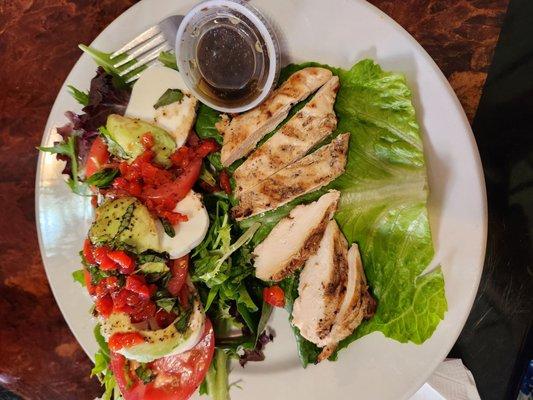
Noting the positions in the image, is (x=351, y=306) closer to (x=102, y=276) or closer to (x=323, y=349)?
(x=323, y=349)

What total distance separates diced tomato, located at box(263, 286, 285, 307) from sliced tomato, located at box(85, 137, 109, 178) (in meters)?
1.16

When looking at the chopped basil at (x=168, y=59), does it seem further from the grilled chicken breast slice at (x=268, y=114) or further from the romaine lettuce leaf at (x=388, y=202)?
the romaine lettuce leaf at (x=388, y=202)

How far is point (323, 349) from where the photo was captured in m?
3.02

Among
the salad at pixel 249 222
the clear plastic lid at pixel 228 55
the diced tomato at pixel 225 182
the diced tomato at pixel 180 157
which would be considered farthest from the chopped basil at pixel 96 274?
the clear plastic lid at pixel 228 55

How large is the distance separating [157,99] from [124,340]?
1284mm

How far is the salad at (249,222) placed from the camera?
2873 mm

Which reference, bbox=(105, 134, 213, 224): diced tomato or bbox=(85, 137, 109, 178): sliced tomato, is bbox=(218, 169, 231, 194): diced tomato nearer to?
bbox=(105, 134, 213, 224): diced tomato

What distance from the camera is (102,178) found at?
10.1 ft

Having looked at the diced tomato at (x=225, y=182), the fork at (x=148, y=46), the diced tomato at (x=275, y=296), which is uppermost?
the fork at (x=148, y=46)

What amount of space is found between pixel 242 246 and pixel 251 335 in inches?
20.0

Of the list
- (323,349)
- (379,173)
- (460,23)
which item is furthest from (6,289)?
(460,23)

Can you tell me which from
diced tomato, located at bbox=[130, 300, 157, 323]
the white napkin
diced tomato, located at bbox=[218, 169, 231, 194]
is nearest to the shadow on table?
the white napkin

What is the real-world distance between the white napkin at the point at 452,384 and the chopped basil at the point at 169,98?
2.11 m

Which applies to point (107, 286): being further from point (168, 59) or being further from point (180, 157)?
point (168, 59)
